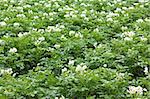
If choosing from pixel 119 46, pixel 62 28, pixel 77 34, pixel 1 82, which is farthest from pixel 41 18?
pixel 1 82

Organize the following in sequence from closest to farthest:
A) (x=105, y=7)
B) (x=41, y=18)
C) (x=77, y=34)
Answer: (x=77, y=34) < (x=41, y=18) < (x=105, y=7)

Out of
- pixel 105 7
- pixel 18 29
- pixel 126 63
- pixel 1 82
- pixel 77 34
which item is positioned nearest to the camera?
pixel 1 82

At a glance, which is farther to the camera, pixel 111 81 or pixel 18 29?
pixel 18 29

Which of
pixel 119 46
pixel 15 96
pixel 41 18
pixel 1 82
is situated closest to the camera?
pixel 15 96

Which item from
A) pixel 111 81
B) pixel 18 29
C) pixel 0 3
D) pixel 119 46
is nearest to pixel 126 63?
pixel 119 46

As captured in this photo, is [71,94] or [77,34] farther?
[77,34]

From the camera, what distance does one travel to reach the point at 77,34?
4.96 meters

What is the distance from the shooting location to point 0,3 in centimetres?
716

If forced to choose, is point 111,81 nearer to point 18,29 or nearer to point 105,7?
point 18,29

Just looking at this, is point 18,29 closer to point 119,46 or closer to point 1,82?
point 119,46

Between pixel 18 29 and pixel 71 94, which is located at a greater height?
pixel 18 29

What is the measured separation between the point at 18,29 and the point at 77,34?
35.6 inches

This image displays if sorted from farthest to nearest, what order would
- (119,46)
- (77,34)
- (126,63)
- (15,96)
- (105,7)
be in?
1. (105,7)
2. (77,34)
3. (119,46)
4. (126,63)
5. (15,96)

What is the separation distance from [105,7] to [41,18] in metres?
1.51
